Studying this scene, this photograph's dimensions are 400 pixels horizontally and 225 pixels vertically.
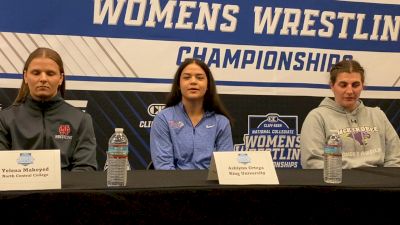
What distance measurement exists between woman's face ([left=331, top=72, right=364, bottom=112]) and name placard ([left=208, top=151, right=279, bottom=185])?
109 cm

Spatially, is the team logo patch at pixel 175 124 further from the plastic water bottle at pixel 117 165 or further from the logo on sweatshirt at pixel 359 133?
the plastic water bottle at pixel 117 165

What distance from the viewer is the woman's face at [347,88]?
9.02 feet

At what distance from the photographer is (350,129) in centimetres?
281

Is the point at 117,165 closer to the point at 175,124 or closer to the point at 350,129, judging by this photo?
the point at 175,124

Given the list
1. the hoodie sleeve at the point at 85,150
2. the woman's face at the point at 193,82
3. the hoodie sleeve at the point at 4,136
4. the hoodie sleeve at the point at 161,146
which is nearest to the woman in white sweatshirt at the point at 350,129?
the woman's face at the point at 193,82

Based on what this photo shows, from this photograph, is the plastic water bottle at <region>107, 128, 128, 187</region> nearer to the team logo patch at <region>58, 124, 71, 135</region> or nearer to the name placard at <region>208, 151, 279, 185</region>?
the name placard at <region>208, 151, 279, 185</region>

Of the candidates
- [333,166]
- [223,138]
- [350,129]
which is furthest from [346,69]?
[333,166]

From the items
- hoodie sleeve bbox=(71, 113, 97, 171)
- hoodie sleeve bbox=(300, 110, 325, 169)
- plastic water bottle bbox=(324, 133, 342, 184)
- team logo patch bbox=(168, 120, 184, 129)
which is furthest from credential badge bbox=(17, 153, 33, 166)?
hoodie sleeve bbox=(300, 110, 325, 169)

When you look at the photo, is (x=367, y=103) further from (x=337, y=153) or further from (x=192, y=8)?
(x=337, y=153)

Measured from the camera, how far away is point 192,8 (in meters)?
3.54

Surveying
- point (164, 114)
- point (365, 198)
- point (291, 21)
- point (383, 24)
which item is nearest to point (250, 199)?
point (365, 198)

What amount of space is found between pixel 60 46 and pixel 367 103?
85.3 inches

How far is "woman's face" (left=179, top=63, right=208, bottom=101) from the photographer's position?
→ 2.77 metres

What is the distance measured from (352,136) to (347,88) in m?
0.25
